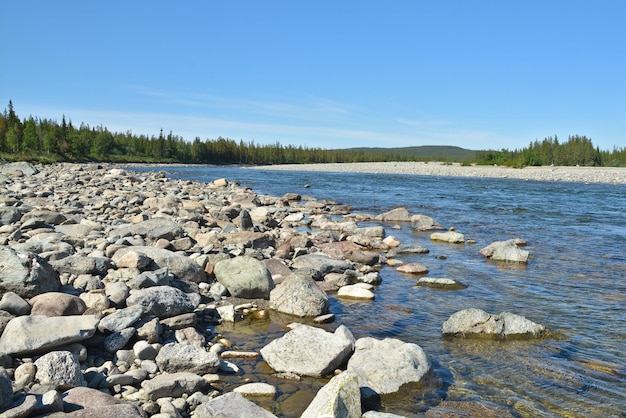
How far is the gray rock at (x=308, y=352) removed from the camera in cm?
525

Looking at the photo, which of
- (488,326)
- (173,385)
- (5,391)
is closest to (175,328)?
(173,385)

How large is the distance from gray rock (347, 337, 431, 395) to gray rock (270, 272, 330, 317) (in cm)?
182

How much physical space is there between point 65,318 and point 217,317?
2292 mm

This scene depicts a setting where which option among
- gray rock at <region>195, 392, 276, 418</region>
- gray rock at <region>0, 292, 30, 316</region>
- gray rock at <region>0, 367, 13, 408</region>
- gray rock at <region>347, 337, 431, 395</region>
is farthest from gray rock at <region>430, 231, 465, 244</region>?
gray rock at <region>0, 367, 13, 408</region>

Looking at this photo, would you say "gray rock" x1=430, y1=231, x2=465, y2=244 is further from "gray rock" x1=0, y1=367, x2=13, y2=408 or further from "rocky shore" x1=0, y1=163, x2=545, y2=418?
"gray rock" x1=0, y1=367, x2=13, y2=408

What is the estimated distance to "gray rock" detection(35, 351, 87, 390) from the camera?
167 inches

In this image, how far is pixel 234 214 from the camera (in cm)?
1599

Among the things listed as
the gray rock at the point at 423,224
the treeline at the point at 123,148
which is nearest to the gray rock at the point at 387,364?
the gray rock at the point at 423,224

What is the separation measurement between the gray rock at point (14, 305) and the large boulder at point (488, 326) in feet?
17.8

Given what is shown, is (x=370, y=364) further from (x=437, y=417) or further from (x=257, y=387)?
(x=257, y=387)

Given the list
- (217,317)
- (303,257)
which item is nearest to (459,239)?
(303,257)

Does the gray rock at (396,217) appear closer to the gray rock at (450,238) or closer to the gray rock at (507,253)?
the gray rock at (450,238)

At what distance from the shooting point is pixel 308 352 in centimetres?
539

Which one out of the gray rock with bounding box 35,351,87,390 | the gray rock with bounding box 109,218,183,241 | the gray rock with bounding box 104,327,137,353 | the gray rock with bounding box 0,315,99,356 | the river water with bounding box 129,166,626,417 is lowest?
the river water with bounding box 129,166,626,417
